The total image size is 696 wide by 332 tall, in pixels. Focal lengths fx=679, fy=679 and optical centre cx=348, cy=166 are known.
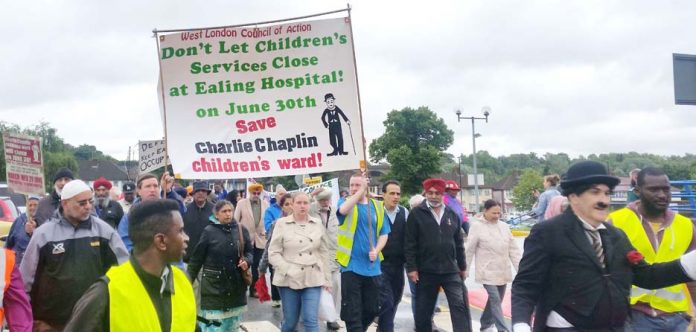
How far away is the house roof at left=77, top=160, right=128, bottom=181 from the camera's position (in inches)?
4852

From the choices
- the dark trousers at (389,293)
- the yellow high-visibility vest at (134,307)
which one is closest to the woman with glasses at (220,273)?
the dark trousers at (389,293)

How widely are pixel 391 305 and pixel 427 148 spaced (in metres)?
65.6

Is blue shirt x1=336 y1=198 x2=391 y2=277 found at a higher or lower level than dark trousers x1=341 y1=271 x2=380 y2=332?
higher

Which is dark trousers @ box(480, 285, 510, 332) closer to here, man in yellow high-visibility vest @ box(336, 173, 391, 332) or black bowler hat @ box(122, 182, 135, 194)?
man in yellow high-visibility vest @ box(336, 173, 391, 332)

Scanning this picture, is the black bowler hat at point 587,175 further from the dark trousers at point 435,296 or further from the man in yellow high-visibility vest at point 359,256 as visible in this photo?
the dark trousers at point 435,296

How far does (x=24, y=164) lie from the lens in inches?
320

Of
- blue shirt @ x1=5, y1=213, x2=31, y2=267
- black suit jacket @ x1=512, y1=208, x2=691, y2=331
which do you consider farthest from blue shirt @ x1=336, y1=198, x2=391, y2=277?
blue shirt @ x1=5, y1=213, x2=31, y2=267

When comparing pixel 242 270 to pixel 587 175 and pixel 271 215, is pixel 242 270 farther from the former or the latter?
pixel 271 215

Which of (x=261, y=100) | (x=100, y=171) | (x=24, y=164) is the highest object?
(x=100, y=171)

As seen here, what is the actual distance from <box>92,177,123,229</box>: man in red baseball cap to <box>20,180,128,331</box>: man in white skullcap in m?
3.42

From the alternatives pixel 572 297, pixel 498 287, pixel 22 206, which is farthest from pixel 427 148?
pixel 572 297

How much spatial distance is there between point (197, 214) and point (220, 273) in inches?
63.9

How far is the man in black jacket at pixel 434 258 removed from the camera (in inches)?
293

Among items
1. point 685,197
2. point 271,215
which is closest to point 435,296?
point 271,215
